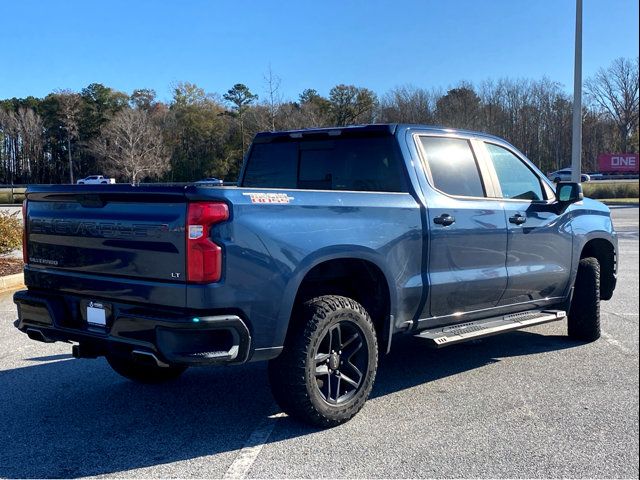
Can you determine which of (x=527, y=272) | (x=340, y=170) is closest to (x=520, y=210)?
(x=527, y=272)

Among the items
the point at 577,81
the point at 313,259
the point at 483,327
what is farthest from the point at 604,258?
the point at 577,81

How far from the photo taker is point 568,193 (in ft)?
18.7

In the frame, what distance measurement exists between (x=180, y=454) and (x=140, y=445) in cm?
31

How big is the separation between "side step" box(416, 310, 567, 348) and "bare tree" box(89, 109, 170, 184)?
1414 inches

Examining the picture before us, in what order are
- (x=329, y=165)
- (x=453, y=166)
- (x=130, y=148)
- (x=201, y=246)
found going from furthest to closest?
(x=130, y=148), (x=329, y=165), (x=453, y=166), (x=201, y=246)

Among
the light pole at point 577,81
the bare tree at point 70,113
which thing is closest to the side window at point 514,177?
the light pole at point 577,81

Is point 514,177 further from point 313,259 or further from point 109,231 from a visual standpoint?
point 109,231

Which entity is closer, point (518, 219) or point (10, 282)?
point (518, 219)

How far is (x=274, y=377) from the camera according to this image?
4004mm

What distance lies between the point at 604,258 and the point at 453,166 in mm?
2602

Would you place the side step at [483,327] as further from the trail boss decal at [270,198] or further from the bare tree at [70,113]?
the bare tree at [70,113]

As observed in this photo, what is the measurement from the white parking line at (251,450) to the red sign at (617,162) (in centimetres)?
1602

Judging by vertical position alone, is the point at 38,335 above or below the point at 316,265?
below

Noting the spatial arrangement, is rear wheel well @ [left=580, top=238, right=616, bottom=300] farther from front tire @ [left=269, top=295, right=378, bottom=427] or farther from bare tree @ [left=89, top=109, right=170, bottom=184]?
bare tree @ [left=89, top=109, right=170, bottom=184]
